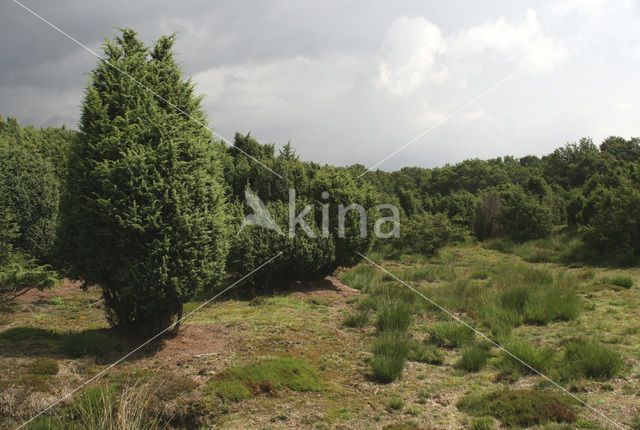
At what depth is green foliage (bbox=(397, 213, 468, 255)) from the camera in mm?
25391

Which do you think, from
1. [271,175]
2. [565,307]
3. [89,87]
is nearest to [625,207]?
[565,307]

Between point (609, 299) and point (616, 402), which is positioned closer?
point (616, 402)

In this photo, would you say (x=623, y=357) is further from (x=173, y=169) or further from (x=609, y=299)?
(x=173, y=169)

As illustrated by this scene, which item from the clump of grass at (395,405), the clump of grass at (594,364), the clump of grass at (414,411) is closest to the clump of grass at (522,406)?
the clump of grass at (414,411)

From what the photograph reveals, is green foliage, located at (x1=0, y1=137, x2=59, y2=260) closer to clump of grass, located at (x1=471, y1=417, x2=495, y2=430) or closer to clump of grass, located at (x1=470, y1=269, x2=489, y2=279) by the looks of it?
clump of grass, located at (x1=471, y1=417, x2=495, y2=430)

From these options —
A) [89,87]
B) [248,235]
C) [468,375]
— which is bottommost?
[468,375]

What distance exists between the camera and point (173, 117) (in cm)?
715

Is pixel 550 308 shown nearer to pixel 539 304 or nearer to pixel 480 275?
pixel 539 304

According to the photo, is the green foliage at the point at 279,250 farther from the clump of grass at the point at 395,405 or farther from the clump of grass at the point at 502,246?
the clump of grass at the point at 502,246

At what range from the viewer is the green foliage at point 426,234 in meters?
25.4

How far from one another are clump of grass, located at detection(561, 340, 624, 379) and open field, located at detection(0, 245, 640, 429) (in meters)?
0.03

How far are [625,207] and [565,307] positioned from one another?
1256cm

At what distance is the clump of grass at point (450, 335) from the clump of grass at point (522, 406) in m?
2.46

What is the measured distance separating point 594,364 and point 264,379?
188 inches
